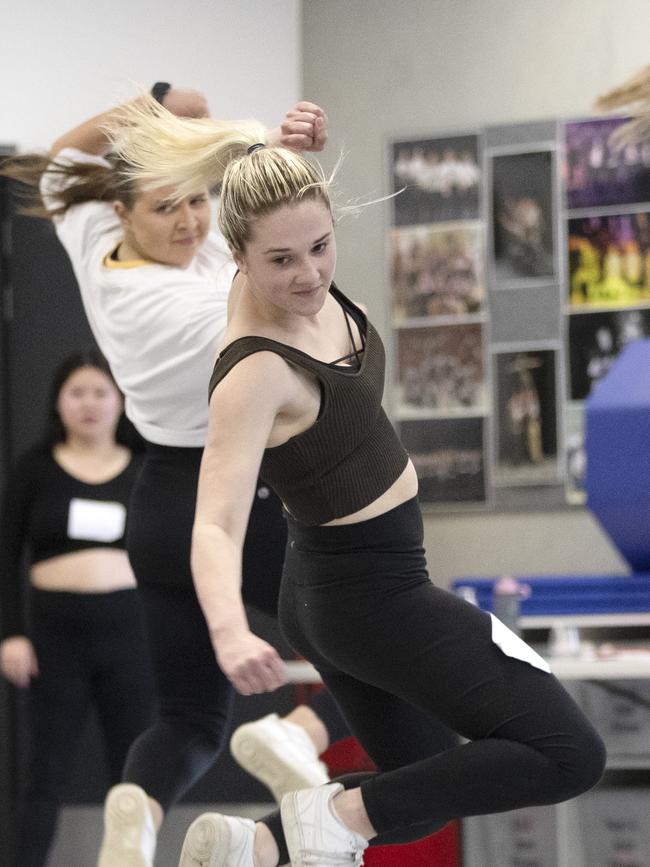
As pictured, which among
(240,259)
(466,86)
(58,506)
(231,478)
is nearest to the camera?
(231,478)

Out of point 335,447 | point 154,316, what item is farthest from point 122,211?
point 335,447

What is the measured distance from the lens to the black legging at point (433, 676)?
1.61 metres

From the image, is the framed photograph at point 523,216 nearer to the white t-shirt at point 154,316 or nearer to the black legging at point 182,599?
the white t-shirt at point 154,316

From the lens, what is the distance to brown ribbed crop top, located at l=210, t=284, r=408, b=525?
1.59m

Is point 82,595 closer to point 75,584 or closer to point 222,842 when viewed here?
point 75,584

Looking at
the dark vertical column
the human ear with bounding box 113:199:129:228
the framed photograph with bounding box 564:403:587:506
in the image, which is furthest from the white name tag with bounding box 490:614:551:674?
the framed photograph with bounding box 564:403:587:506

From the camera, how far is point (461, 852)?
281 centimetres

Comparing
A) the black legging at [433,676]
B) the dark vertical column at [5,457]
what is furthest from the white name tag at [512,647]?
the dark vertical column at [5,457]

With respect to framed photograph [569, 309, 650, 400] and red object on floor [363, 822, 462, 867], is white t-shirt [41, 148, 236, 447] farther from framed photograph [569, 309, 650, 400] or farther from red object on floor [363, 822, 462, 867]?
framed photograph [569, 309, 650, 400]

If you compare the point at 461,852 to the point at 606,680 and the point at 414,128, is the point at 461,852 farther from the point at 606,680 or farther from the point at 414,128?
the point at 414,128

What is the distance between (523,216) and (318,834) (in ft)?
9.24

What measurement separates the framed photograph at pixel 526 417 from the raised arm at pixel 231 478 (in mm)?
2686

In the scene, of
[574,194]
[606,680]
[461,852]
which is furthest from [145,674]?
[574,194]

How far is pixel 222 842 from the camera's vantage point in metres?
1.72
